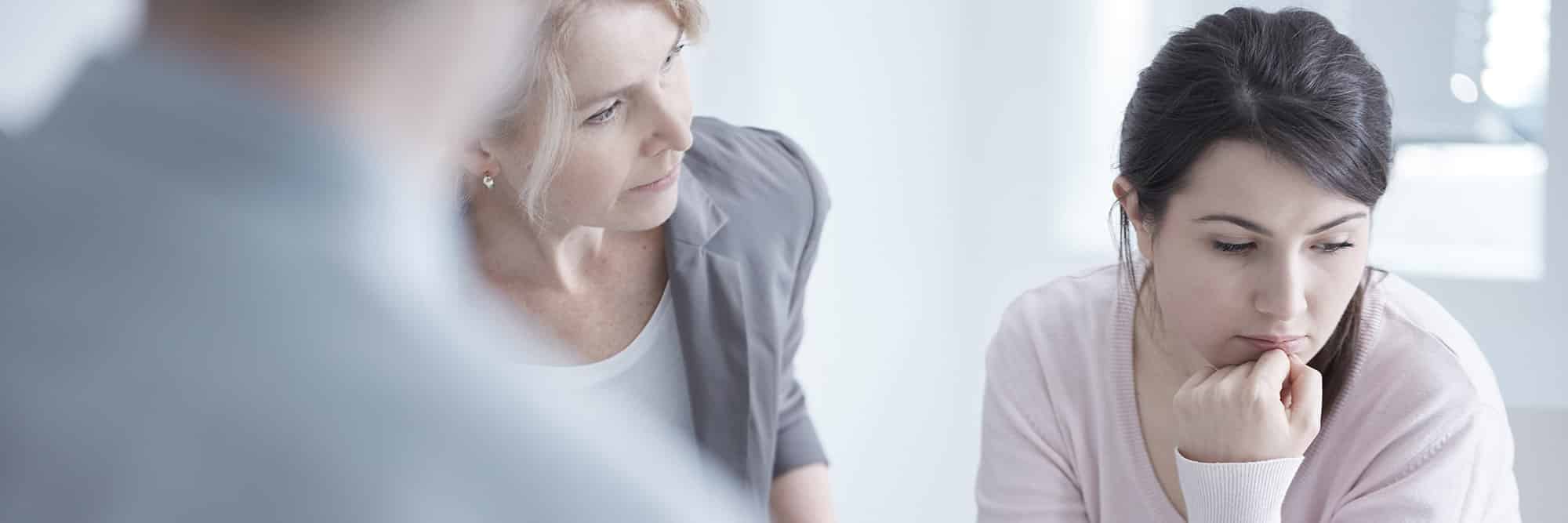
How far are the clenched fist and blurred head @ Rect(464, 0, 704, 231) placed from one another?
0.53 meters

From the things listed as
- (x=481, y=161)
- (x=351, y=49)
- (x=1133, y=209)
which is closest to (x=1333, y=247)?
(x=1133, y=209)

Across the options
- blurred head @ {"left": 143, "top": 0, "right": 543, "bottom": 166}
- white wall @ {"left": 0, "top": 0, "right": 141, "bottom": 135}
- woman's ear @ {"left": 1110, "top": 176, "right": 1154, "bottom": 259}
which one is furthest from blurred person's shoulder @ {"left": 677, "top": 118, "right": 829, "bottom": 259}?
blurred head @ {"left": 143, "top": 0, "right": 543, "bottom": 166}

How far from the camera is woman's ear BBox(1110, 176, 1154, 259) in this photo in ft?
4.38

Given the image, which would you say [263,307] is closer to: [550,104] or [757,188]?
[550,104]

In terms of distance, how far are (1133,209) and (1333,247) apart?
0.65 ft

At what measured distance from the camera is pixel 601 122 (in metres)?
1.23

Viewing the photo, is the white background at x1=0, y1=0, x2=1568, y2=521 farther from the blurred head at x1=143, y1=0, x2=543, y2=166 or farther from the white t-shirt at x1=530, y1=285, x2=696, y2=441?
the blurred head at x1=143, y1=0, x2=543, y2=166

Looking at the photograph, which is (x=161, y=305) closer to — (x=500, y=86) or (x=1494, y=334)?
(x=500, y=86)

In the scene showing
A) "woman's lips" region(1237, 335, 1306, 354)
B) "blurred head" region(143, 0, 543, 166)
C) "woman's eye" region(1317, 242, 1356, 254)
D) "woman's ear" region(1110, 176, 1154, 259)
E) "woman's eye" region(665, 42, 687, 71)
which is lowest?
"woman's lips" region(1237, 335, 1306, 354)

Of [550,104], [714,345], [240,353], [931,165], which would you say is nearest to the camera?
[240,353]

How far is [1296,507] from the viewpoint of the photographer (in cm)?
133

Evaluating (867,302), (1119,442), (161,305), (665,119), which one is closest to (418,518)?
(161,305)

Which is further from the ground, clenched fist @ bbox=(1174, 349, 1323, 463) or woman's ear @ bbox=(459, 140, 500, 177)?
woman's ear @ bbox=(459, 140, 500, 177)

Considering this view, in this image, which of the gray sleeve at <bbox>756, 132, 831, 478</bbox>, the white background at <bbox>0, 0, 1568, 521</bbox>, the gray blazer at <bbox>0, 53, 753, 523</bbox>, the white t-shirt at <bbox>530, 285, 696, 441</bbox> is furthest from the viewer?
the white background at <bbox>0, 0, 1568, 521</bbox>
